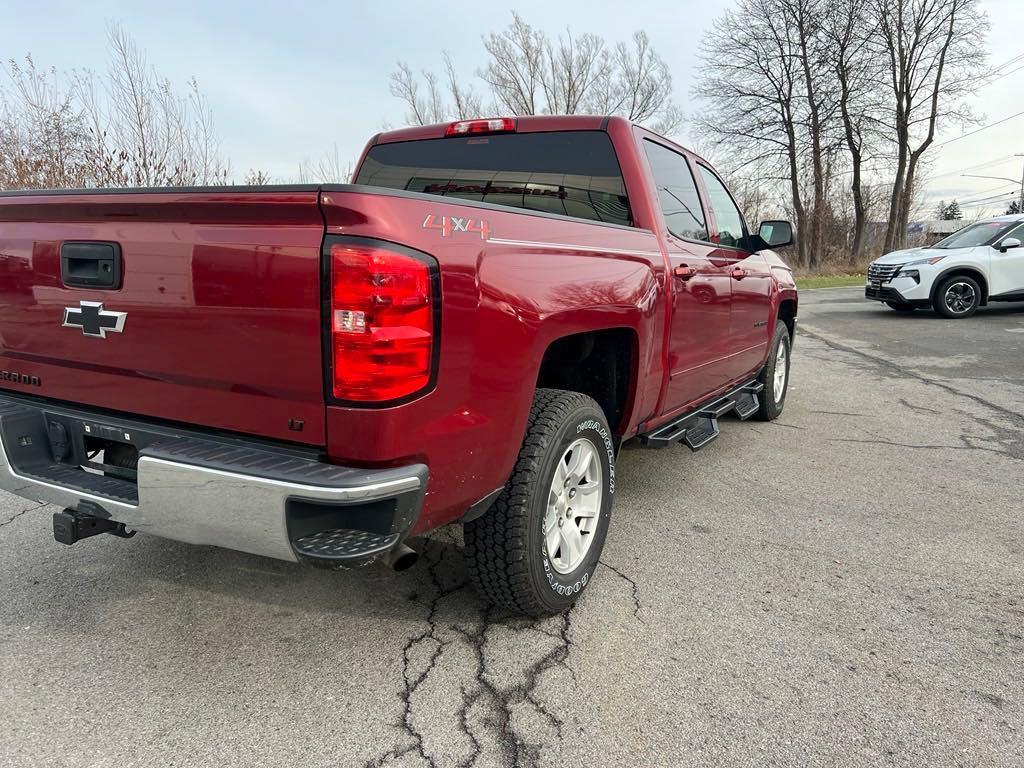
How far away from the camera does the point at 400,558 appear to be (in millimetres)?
2240

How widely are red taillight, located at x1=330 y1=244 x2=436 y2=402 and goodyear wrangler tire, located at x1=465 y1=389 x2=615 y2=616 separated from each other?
70 cm

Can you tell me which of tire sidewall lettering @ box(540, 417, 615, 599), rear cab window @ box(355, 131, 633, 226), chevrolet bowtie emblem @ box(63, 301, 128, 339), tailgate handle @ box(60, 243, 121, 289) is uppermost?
rear cab window @ box(355, 131, 633, 226)

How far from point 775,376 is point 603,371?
308cm

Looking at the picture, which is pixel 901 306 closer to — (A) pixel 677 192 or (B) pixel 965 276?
(B) pixel 965 276

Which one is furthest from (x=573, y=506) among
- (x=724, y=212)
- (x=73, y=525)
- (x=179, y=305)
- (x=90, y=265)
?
(x=724, y=212)

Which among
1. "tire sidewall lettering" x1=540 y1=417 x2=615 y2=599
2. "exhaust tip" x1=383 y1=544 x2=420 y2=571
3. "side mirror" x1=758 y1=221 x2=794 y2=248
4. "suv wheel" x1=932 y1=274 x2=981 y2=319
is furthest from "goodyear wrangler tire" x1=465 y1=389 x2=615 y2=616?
"suv wheel" x1=932 y1=274 x2=981 y2=319

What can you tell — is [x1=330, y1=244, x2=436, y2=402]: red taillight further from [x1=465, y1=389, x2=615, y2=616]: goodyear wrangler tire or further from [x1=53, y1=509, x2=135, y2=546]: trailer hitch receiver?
[x1=53, y1=509, x2=135, y2=546]: trailer hitch receiver

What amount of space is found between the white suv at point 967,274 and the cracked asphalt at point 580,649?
31.0 feet

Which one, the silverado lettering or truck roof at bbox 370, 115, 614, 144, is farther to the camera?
truck roof at bbox 370, 115, 614, 144

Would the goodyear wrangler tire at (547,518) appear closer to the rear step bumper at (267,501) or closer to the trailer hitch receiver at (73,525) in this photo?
the rear step bumper at (267,501)

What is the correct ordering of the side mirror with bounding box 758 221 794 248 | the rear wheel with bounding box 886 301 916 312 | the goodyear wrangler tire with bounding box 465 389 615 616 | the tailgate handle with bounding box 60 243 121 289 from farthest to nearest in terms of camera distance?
the rear wheel with bounding box 886 301 916 312
the side mirror with bounding box 758 221 794 248
the goodyear wrangler tire with bounding box 465 389 615 616
the tailgate handle with bounding box 60 243 121 289

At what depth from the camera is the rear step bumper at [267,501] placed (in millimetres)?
1832

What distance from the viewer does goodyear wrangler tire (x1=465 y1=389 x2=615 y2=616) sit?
2.41 m

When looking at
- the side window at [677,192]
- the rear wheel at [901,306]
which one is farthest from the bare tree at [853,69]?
the side window at [677,192]
